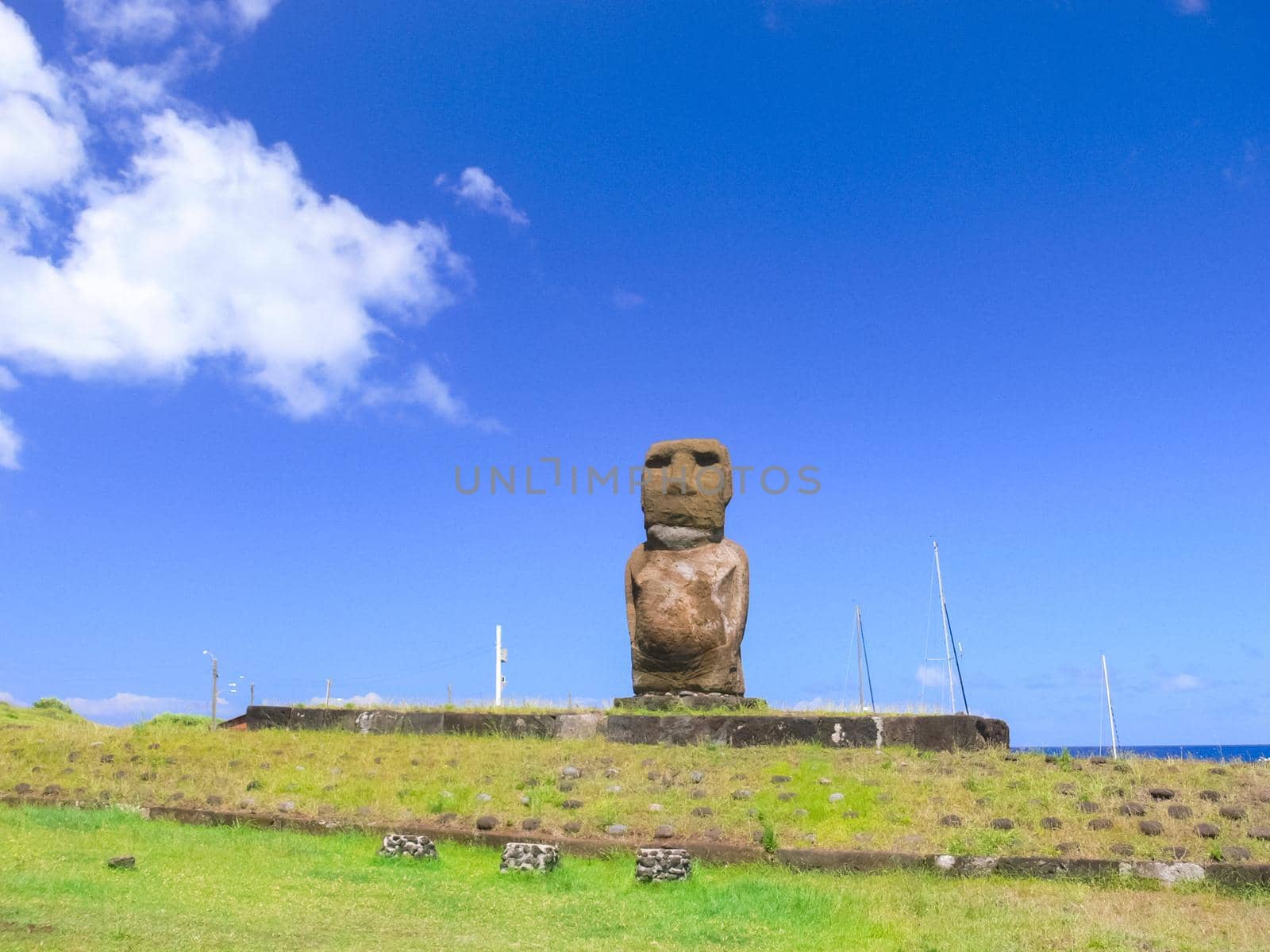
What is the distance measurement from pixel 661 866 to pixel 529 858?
1.34 metres

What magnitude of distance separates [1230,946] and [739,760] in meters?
7.13

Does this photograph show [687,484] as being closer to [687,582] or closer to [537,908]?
[687,582]

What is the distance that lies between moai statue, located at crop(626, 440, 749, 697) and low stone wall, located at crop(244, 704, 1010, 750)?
5.99 feet

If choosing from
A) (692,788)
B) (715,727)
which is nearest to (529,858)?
(692,788)

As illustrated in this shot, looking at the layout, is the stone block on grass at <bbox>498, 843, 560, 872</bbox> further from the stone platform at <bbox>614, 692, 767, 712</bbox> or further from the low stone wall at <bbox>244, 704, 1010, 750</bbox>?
the stone platform at <bbox>614, 692, 767, 712</bbox>

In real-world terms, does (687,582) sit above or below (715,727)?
above

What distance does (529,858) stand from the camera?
406 inches

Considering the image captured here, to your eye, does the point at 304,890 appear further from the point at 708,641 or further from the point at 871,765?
the point at 708,641

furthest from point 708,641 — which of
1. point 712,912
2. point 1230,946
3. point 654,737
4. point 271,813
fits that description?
point 1230,946

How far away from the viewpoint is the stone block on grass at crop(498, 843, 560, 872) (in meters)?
10.2

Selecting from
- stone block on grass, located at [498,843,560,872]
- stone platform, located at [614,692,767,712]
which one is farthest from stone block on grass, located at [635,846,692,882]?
stone platform, located at [614,692,767,712]

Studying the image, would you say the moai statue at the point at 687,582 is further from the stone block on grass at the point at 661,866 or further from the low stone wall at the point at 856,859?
the stone block on grass at the point at 661,866

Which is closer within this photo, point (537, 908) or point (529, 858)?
point (537, 908)

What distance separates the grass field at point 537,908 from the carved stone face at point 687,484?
355 inches
